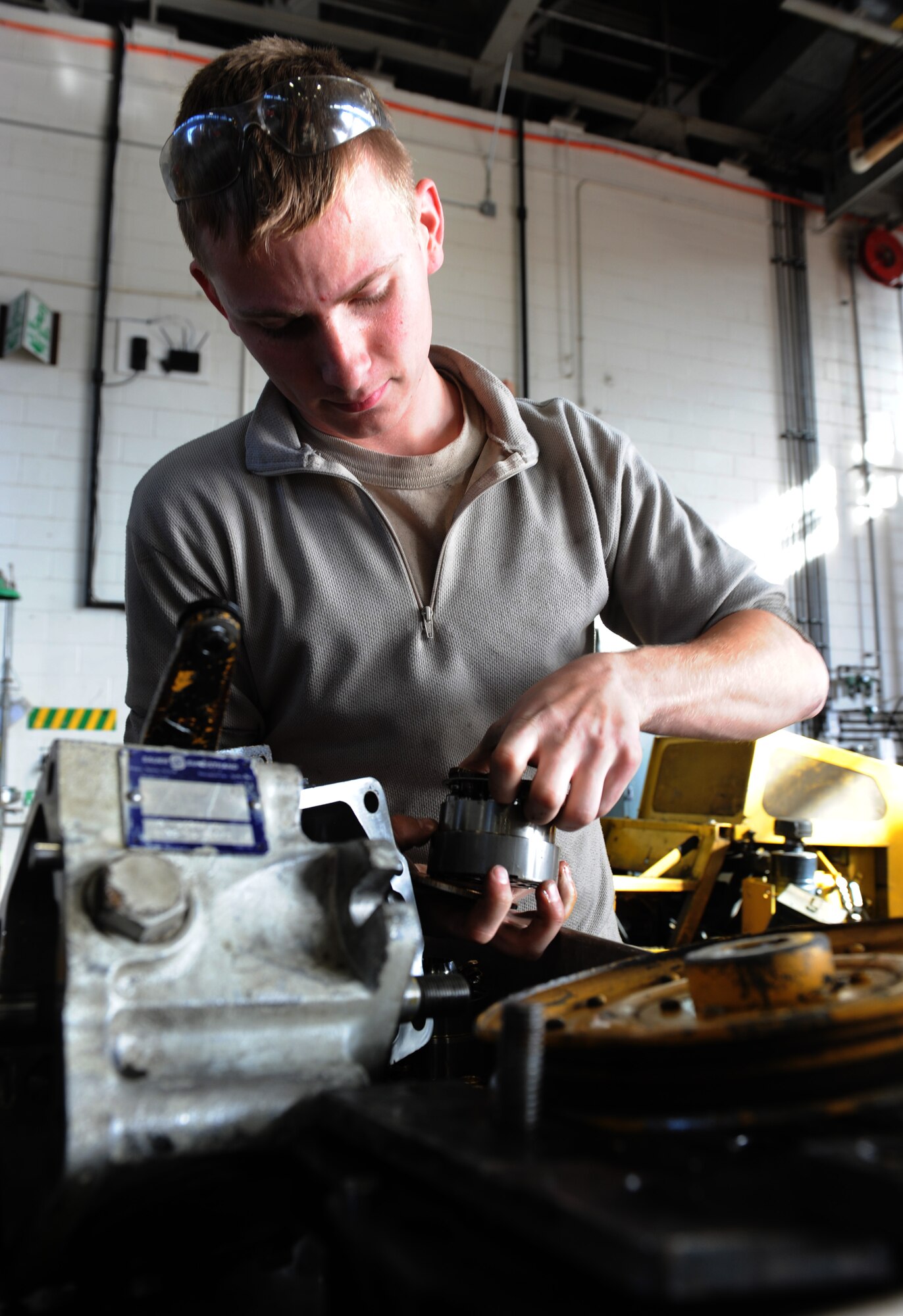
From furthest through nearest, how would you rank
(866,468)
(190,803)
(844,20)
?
1. (866,468)
2. (844,20)
3. (190,803)

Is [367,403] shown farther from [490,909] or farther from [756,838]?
[756,838]

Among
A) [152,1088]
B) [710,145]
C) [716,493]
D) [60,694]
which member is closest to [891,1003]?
[152,1088]

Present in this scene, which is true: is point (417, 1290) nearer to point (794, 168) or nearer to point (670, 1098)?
Result: point (670, 1098)

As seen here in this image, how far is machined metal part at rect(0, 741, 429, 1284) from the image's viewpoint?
0.43 metres

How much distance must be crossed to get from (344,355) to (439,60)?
4.18m

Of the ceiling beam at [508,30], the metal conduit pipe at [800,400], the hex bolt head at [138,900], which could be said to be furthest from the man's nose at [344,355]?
the metal conduit pipe at [800,400]

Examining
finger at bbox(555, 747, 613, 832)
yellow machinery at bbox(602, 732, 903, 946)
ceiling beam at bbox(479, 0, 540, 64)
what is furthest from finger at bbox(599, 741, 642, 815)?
ceiling beam at bbox(479, 0, 540, 64)

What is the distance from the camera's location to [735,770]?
3.44 meters

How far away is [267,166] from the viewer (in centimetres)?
94

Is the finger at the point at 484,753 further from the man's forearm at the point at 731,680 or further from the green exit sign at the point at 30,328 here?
the green exit sign at the point at 30,328

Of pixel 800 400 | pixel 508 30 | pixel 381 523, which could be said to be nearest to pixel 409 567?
pixel 381 523

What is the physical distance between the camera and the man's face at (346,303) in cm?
99

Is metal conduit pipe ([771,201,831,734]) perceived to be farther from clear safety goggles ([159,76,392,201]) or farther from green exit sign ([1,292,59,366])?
clear safety goggles ([159,76,392,201])

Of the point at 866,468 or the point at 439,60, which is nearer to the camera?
the point at 439,60
